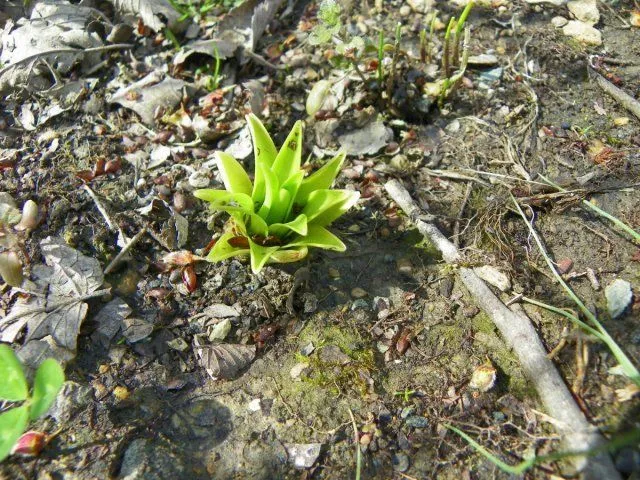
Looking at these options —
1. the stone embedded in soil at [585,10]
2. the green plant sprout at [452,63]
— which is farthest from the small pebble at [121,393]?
the stone embedded in soil at [585,10]

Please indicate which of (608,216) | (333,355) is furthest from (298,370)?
(608,216)

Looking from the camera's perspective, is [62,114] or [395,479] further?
[62,114]

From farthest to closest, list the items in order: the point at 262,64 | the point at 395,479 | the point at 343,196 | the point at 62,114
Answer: the point at 262,64 < the point at 62,114 < the point at 343,196 < the point at 395,479

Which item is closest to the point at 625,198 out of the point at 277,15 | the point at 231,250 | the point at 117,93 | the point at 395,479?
the point at 395,479

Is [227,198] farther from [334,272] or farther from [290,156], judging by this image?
[334,272]

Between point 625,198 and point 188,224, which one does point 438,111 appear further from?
point 188,224

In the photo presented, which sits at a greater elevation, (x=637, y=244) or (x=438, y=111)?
(x=438, y=111)
